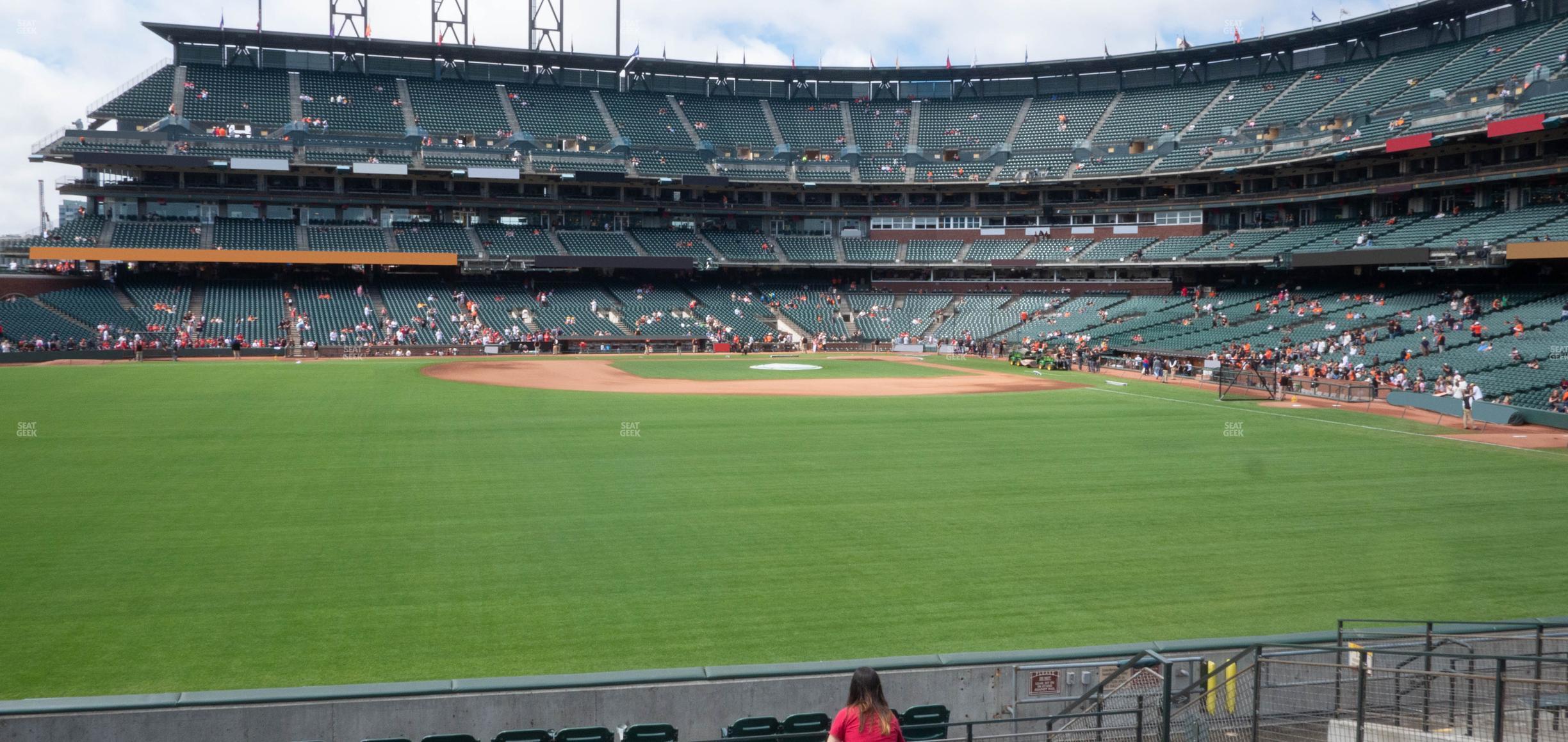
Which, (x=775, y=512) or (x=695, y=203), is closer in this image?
(x=775, y=512)

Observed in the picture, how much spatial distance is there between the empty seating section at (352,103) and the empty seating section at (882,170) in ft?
119

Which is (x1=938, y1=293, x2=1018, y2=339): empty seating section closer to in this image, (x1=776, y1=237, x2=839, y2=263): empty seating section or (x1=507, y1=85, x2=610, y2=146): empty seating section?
(x1=776, y1=237, x2=839, y2=263): empty seating section

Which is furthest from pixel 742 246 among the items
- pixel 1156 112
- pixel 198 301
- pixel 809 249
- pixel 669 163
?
pixel 198 301

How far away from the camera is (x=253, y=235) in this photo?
219ft

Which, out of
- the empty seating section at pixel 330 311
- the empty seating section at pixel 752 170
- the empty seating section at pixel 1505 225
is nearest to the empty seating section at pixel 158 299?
the empty seating section at pixel 330 311

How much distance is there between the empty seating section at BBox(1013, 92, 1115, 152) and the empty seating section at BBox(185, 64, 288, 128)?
189ft

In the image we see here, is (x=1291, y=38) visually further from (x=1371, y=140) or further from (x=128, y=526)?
(x=128, y=526)

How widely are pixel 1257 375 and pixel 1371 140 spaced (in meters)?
22.9

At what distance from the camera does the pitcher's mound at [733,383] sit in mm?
42625

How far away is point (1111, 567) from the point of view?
15578 millimetres

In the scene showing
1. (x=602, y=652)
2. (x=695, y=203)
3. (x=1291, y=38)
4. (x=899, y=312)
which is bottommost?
(x=602, y=652)

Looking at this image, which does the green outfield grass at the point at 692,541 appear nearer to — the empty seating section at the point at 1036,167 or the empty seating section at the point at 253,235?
the empty seating section at the point at 253,235

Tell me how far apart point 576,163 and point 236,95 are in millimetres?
24824

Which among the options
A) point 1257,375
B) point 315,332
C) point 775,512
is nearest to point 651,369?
point 315,332
